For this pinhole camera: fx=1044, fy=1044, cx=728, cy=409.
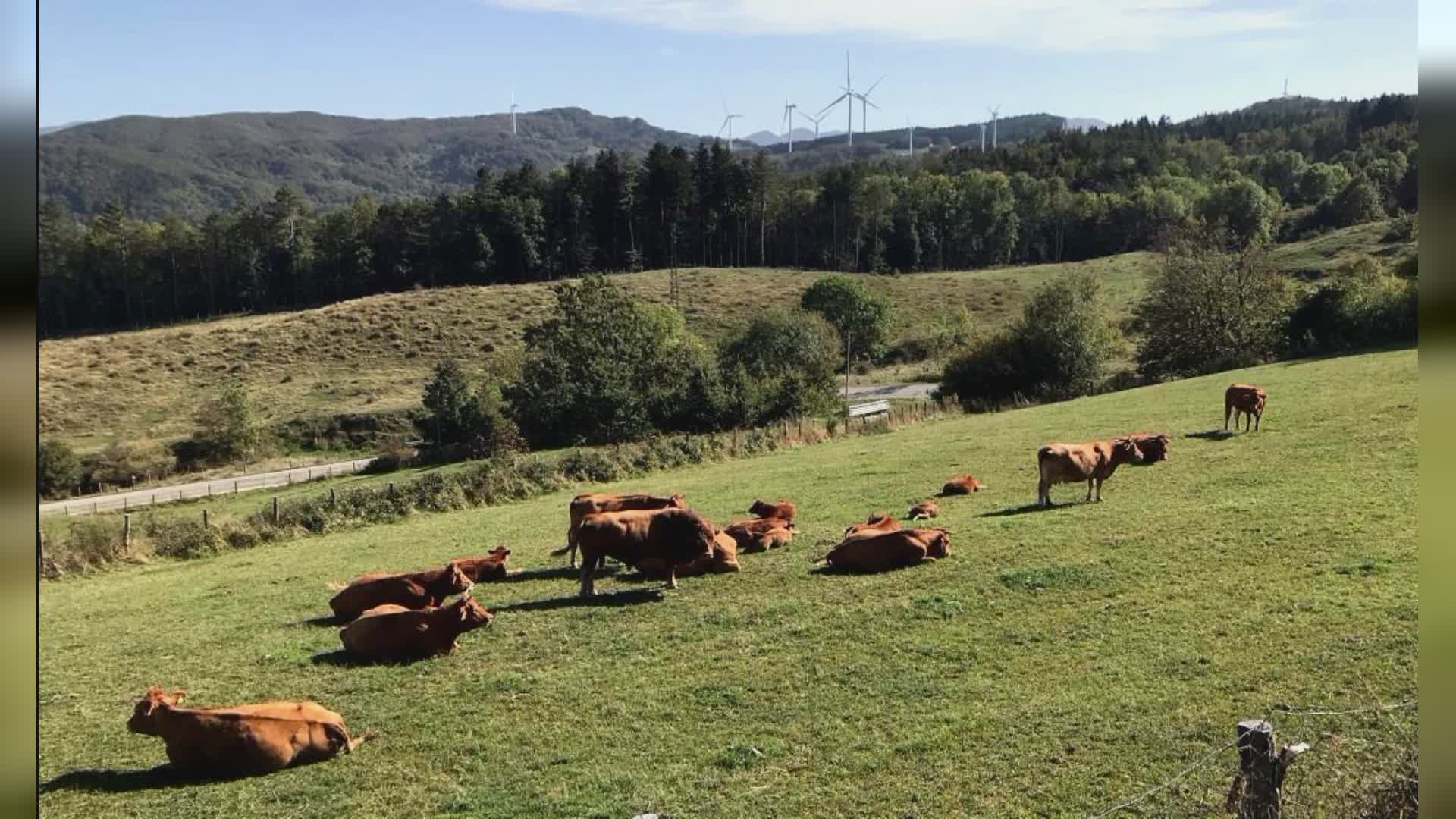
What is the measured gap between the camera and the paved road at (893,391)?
71.3 meters

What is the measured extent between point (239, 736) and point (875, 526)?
34.7ft

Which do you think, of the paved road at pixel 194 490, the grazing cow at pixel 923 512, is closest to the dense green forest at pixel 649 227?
the paved road at pixel 194 490

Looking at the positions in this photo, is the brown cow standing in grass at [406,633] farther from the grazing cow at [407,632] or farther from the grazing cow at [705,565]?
the grazing cow at [705,565]

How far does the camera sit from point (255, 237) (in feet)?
420

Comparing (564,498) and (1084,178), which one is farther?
(1084,178)

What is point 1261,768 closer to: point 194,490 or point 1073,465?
point 1073,465

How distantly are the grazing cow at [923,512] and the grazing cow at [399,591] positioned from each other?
8.42 m

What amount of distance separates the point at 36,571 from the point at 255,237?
140 meters

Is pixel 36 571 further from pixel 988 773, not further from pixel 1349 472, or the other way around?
pixel 1349 472

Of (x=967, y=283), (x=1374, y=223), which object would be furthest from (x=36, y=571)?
(x=1374, y=223)

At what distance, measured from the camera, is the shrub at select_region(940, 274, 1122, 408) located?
48594 mm

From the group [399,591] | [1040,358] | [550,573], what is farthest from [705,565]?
[1040,358]

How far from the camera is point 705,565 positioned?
16.5 meters

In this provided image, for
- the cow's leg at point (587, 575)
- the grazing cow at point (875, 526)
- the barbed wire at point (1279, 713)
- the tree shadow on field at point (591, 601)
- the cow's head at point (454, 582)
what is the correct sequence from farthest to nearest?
the grazing cow at point (875, 526) → the cow's head at point (454, 582) → the cow's leg at point (587, 575) → the tree shadow on field at point (591, 601) → the barbed wire at point (1279, 713)
